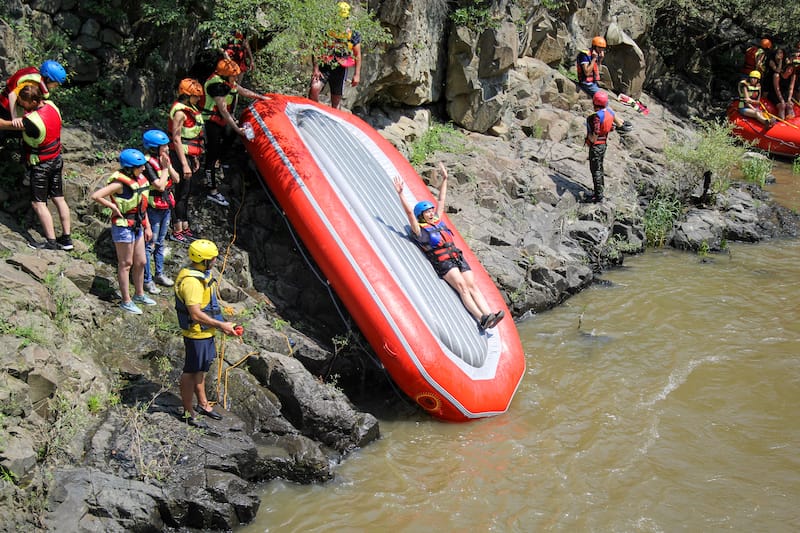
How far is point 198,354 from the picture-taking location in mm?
4625

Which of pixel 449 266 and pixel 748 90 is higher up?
pixel 748 90

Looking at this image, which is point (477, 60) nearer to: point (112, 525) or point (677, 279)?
point (677, 279)

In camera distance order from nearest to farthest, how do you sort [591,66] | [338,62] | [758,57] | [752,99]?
[338,62] < [591,66] < [752,99] < [758,57]

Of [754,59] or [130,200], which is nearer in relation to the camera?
[130,200]

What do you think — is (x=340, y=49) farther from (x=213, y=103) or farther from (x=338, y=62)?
(x=213, y=103)

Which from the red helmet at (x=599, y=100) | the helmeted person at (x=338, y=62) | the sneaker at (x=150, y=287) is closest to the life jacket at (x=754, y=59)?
the red helmet at (x=599, y=100)

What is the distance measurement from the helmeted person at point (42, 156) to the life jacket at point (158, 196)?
2.25 ft

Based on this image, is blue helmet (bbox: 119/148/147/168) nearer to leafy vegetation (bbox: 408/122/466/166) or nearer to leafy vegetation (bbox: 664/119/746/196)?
leafy vegetation (bbox: 408/122/466/166)

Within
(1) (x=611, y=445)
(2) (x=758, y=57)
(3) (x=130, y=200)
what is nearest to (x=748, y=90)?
(2) (x=758, y=57)

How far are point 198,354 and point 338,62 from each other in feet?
14.1

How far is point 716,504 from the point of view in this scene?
4879mm

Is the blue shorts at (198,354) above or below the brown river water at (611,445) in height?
above

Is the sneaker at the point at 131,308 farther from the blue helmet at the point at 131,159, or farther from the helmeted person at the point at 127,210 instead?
the blue helmet at the point at 131,159

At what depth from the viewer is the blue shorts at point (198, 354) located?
4609mm
